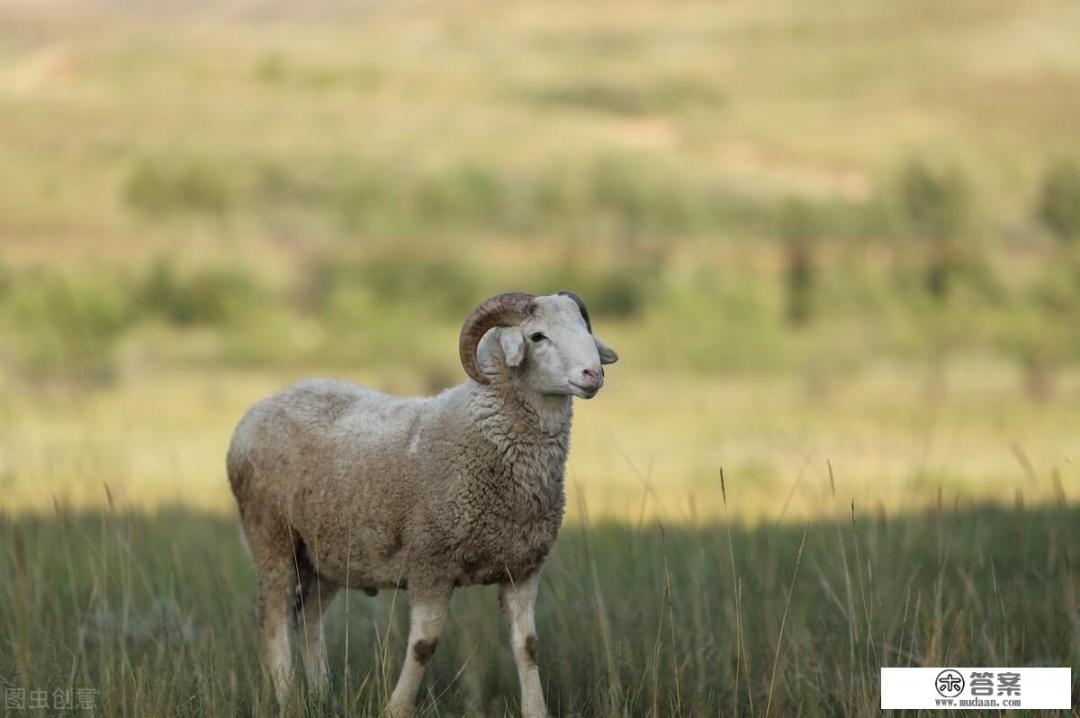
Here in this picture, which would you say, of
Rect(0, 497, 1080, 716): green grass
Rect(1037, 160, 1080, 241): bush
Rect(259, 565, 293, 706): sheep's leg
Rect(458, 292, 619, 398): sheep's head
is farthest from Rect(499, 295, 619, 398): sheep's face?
Rect(1037, 160, 1080, 241): bush

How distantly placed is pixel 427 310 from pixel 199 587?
35.0 meters

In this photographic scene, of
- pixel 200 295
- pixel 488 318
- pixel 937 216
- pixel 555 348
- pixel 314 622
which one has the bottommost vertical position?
pixel 314 622

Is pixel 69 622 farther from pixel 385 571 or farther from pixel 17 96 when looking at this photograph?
pixel 17 96

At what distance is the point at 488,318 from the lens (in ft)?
17.3

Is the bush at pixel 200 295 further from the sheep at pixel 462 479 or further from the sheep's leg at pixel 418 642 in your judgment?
the sheep's leg at pixel 418 642

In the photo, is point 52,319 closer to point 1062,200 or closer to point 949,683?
point 1062,200

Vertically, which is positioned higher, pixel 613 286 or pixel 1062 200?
pixel 1062 200

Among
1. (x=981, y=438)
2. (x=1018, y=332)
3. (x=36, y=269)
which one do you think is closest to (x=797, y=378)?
(x=1018, y=332)

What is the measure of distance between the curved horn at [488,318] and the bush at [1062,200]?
128 ft

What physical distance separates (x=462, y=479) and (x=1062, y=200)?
39.6m

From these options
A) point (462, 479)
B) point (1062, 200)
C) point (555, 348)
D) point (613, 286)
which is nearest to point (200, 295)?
point (613, 286)

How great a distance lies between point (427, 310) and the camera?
42.4 metres

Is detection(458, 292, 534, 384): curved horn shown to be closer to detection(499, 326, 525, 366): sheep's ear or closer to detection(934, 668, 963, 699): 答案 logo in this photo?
detection(499, 326, 525, 366): sheep's ear

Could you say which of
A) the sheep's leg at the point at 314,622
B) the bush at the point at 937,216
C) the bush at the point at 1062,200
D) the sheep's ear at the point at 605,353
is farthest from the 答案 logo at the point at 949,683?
the bush at the point at 1062,200
